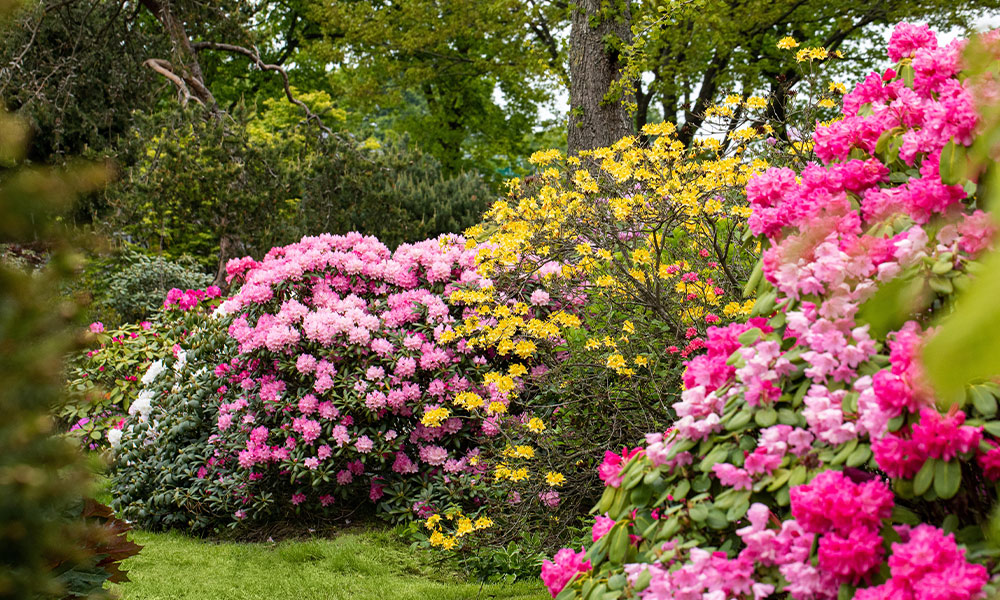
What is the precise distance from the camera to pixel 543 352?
482cm

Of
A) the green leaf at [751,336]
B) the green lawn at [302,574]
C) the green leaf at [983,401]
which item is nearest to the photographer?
the green leaf at [983,401]

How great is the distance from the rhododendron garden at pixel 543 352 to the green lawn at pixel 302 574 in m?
0.03

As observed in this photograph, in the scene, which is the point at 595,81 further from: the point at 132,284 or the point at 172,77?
the point at 172,77

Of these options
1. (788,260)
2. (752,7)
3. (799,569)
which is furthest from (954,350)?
(752,7)

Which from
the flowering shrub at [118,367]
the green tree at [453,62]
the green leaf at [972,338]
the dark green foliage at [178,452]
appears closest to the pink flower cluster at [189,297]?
the flowering shrub at [118,367]

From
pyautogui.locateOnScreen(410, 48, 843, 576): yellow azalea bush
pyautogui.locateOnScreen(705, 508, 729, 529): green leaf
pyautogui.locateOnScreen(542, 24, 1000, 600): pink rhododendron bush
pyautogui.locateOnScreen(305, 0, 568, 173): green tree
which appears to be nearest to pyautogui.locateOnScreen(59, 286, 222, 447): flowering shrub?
pyautogui.locateOnScreen(410, 48, 843, 576): yellow azalea bush

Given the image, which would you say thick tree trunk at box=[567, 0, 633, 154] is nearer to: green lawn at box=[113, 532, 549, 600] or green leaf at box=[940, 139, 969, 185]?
green lawn at box=[113, 532, 549, 600]

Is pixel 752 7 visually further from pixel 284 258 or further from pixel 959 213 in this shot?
pixel 959 213

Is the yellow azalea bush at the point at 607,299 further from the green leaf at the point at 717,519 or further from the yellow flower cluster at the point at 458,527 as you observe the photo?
the green leaf at the point at 717,519

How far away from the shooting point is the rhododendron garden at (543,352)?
5.11 feet

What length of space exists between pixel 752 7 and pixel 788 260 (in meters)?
17.0

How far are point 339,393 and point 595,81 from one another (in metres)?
5.48

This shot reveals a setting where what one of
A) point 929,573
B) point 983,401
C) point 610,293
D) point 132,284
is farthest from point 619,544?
point 132,284

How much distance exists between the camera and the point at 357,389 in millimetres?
5523
